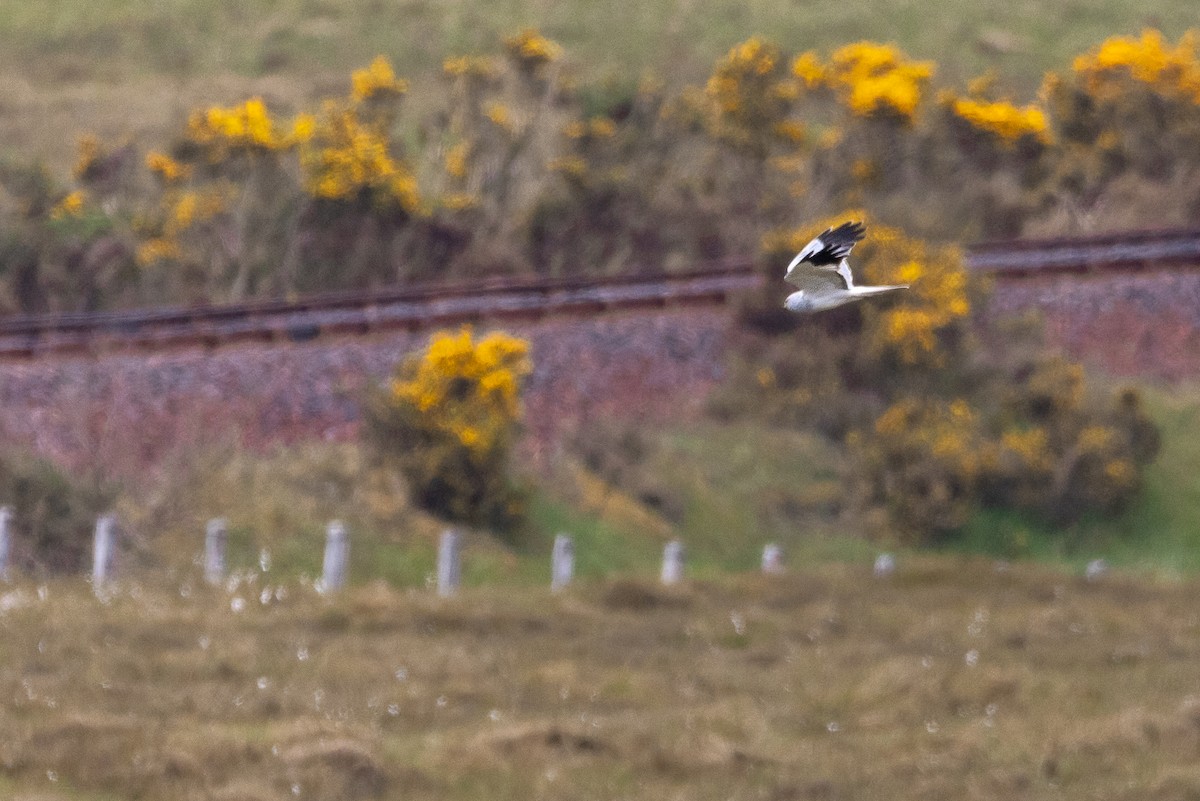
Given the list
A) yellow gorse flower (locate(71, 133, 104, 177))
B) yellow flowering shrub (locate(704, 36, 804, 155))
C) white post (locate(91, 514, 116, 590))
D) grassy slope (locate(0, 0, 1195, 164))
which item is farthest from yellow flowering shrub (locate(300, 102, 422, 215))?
white post (locate(91, 514, 116, 590))

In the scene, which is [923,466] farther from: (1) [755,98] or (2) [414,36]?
(2) [414,36]

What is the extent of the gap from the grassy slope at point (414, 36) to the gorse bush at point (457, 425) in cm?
3115

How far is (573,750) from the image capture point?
13.7 meters

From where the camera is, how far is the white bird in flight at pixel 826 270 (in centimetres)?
1106

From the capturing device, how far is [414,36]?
68.0m

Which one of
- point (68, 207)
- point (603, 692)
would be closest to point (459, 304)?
point (603, 692)

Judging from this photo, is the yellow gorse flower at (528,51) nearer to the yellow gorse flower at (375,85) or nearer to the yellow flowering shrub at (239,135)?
the yellow gorse flower at (375,85)

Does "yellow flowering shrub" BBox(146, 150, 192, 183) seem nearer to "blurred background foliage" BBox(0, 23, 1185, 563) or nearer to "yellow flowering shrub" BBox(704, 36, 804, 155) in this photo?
"blurred background foliage" BBox(0, 23, 1185, 563)

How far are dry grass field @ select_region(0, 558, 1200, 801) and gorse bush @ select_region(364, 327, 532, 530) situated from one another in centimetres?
482

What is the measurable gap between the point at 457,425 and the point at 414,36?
42.0m

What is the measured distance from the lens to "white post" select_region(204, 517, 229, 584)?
70.4 ft

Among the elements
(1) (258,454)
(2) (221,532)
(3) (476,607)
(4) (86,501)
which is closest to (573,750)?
(3) (476,607)

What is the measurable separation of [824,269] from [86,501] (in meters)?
13.3

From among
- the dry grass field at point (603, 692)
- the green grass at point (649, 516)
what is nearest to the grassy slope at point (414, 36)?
the green grass at point (649, 516)
